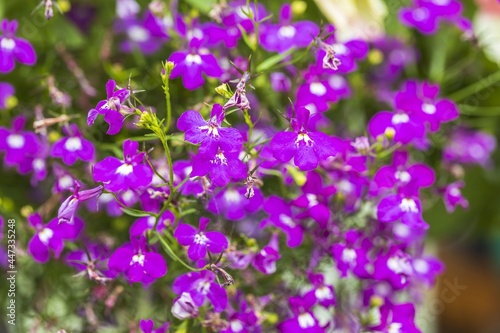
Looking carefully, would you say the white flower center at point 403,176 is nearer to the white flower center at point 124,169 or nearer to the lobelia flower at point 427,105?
the lobelia flower at point 427,105

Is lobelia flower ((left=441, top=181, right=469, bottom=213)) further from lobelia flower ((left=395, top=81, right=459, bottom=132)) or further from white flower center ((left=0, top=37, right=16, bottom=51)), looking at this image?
white flower center ((left=0, top=37, right=16, bottom=51))

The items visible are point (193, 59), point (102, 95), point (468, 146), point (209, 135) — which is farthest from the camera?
point (468, 146)

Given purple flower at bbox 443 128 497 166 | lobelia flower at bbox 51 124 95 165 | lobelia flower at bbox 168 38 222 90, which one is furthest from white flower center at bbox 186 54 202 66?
purple flower at bbox 443 128 497 166

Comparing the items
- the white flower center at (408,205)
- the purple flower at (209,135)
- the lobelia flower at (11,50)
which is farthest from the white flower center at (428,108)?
the lobelia flower at (11,50)

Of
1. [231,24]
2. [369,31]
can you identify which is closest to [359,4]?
[369,31]

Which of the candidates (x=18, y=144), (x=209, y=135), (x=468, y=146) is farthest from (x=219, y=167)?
(x=468, y=146)

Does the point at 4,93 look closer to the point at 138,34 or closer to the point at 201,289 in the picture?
the point at 138,34
